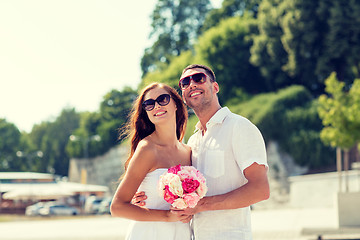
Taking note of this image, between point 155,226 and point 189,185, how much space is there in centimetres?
59

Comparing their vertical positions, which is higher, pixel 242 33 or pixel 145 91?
pixel 242 33

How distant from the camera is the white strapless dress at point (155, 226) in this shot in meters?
3.59

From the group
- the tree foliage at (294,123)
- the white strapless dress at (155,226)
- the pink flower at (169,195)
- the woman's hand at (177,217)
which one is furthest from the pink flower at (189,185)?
the tree foliage at (294,123)

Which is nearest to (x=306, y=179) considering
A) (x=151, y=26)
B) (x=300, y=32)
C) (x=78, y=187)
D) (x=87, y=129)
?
(x=300, y=32)

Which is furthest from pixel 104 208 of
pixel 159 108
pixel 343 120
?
pixel 159 108

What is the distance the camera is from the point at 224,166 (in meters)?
3.40

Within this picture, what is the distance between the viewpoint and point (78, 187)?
143ft

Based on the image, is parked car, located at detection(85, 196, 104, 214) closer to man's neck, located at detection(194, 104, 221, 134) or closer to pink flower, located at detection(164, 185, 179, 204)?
man's neck, located at detection(194, 104, 221, 134)

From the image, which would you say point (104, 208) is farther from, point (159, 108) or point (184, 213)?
point (184, 213)

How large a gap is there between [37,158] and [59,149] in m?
3.62

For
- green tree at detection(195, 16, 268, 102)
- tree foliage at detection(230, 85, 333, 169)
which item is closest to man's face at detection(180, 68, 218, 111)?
tree foliage at detection(230, 85, 333, 169)

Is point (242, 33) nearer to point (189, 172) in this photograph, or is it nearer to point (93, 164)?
point (93, 164)

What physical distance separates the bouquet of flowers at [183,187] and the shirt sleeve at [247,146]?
27cm

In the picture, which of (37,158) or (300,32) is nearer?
(300,32)
